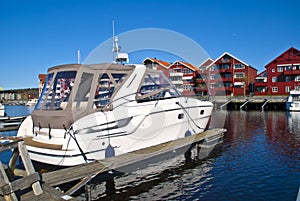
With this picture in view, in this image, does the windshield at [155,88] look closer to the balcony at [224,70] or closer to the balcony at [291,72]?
the balcony at [291,72]

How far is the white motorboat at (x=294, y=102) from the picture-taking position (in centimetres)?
3691

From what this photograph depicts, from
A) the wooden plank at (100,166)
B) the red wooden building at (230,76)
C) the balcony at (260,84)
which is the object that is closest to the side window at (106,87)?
the wooden plank at (100,166)

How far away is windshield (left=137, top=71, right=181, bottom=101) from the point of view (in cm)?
886

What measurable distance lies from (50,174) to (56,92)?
2.72m

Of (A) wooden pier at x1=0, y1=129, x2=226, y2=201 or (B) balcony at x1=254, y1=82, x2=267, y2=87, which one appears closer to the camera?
(A) wooden pier at x1=0, y1=129, x2=226, y2=201

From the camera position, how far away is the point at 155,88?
940 cm

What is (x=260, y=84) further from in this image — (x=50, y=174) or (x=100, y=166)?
(x=50, y=174)

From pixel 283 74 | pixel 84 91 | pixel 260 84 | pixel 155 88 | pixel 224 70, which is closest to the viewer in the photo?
pixel 84 91

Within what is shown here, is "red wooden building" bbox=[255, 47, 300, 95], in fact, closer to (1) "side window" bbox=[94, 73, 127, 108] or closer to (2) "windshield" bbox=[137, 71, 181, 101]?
(2) "windshield" bbox=[137, 71, 181, 101]

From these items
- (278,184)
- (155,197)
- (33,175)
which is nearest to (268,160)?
(278,184)

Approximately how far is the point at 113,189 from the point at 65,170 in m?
1.71

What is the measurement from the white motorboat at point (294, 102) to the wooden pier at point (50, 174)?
3317 centimetres

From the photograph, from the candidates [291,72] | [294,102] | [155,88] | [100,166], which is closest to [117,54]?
[155,88]

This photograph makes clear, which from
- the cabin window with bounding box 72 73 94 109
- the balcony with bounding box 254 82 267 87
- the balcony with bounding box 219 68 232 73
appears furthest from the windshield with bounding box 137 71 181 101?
the balcony with bounding box 219 68 232 73
